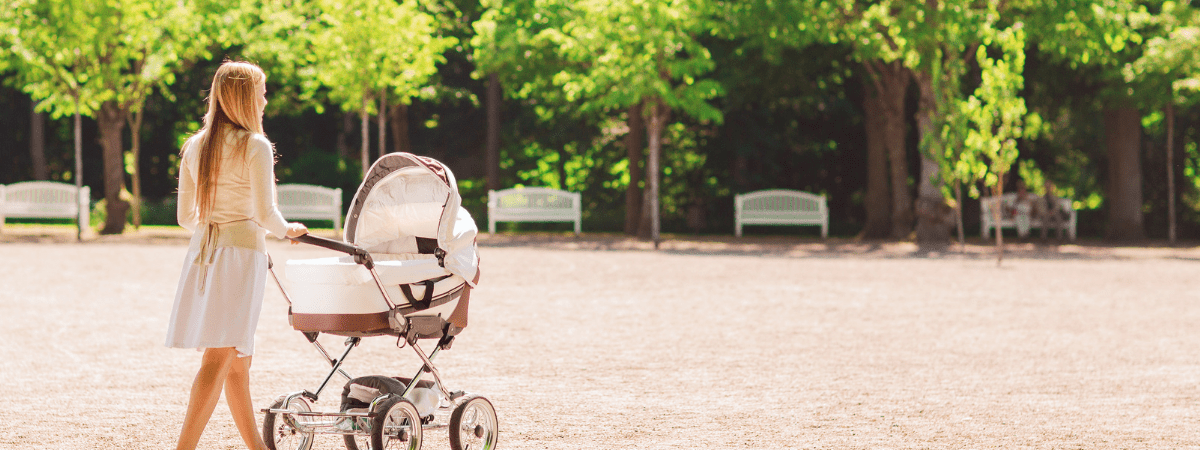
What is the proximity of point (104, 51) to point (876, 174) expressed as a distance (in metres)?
15.1

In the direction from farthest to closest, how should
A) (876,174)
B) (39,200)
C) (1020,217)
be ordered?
(39,200) < (876,174) < (1020,217)

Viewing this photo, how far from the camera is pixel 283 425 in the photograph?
486cm

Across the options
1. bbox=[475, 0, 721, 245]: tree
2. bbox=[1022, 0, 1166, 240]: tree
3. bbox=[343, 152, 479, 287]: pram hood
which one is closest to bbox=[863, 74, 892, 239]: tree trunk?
bbox=[1022, 0, 1166, 240]: tree

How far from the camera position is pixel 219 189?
4512 mm

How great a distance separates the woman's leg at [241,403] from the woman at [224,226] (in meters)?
0.13

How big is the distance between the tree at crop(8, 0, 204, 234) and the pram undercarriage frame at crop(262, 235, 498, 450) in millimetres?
18593

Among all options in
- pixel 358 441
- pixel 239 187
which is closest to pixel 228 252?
pixel 239 187

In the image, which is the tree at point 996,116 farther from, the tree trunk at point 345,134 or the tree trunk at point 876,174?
the tree trunk at point 345,134

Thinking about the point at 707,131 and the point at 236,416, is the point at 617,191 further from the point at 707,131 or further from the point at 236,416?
the point at 236,416

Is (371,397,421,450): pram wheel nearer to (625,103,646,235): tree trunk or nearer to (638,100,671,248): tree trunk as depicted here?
(638,100,671,248): tree trunk

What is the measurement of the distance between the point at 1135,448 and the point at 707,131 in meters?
24.3

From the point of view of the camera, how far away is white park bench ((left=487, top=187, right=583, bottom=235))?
24625 millimetres

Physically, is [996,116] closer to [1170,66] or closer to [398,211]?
[1170,66]

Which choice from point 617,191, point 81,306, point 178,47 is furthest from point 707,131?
point 81,306
